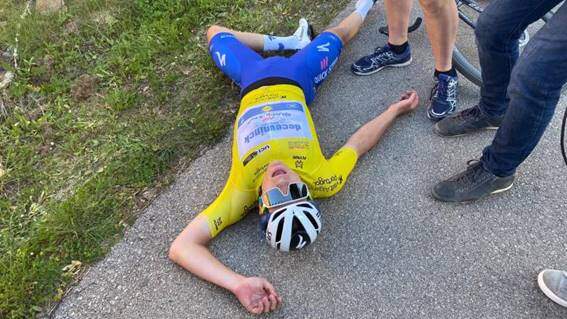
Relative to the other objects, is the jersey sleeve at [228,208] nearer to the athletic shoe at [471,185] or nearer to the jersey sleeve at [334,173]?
the jersey sleeve at [334,173]

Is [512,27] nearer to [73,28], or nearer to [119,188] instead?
[119,188]

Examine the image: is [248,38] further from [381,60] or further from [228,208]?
[228,208]

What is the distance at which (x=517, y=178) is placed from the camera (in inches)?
112

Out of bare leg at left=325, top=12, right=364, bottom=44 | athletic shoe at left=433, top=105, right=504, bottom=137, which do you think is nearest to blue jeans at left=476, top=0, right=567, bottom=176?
athletic shoe at left=433, top=105, right=504, bottom=137

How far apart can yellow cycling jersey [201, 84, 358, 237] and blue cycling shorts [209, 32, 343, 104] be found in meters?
0.38

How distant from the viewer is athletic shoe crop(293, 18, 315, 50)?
150 inches

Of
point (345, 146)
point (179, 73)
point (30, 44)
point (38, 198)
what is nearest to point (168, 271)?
point (38, 198)

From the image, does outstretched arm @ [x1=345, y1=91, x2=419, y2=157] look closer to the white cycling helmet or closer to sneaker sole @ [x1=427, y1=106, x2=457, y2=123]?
sneaker sole @ [x1=427, y1=106, x2=457, y2=123]

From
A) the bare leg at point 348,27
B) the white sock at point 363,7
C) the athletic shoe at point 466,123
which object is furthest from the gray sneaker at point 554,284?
the white sock at point 363,7

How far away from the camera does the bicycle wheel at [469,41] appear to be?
340 cm

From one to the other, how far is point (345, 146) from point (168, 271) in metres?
1.31

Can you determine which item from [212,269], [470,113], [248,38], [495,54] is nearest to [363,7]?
[248,38]

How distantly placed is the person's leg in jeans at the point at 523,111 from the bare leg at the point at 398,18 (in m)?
0.99

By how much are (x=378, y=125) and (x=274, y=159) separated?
0.83 m
